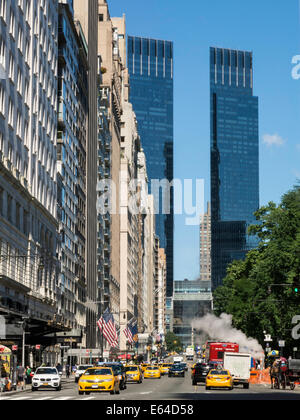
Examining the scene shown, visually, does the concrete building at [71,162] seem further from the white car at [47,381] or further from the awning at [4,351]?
the white car at [47,381]

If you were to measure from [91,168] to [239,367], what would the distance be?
83.7 m

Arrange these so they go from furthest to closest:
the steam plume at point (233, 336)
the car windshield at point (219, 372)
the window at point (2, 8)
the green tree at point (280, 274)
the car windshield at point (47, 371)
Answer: the steam plume at point (233, 336) < the green tree at point (280, 274) < the window at point (2, 8) < the car windshield at point (47, 371) < the car windshield at point (219, 372)

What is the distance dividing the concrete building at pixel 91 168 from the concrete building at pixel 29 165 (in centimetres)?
3999

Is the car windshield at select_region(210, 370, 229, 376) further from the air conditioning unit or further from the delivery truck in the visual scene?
the air conditioning unit

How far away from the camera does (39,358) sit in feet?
292

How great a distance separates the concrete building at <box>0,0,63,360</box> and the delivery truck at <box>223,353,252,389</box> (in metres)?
15.1

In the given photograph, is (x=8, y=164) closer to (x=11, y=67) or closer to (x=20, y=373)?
(x=11, y=67)

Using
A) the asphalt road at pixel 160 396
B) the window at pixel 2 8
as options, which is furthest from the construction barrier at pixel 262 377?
the window at pixel 2 8

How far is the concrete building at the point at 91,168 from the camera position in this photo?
13800cm

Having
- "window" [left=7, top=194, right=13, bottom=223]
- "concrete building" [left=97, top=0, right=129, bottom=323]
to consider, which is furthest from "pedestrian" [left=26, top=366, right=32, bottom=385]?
"concrete building" [left=97, top=0, right=129, bottom=323]

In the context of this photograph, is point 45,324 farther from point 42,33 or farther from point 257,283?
point 42,33

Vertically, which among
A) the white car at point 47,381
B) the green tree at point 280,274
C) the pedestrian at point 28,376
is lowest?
the pedestrian at point 28,376

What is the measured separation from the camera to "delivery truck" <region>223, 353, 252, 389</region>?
6247 cm
